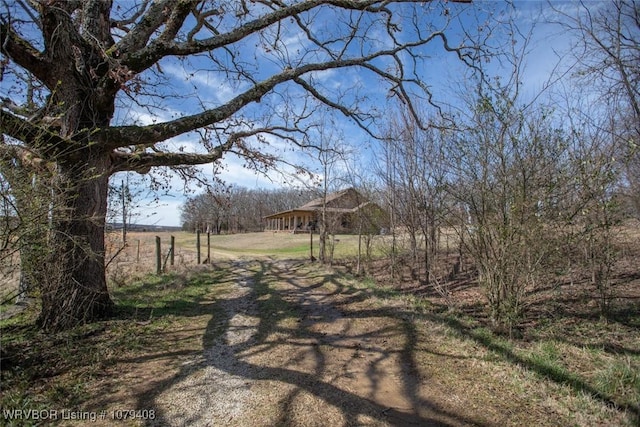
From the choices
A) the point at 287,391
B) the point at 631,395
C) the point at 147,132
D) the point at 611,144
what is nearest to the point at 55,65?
the point at 147,132

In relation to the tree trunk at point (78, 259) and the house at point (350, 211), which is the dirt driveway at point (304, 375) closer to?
the tree trunk at point (78, 259)

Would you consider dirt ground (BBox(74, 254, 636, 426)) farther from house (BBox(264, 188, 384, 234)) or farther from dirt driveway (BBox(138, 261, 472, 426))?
house (BBox(264, 188, 384, 234))

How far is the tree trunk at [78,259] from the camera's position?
4645mm

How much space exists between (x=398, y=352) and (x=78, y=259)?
506 cm

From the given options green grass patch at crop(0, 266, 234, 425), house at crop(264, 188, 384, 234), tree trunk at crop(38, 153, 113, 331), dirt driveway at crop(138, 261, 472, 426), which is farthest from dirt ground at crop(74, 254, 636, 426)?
house at crop(264, 188, 384, 234)

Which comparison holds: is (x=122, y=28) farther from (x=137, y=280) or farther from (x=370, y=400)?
(x=370, y=400)

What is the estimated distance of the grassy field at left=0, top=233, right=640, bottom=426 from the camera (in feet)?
10.5

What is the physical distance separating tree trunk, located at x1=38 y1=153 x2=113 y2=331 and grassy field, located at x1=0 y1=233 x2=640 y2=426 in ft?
1.09

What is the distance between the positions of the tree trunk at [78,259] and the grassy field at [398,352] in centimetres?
33

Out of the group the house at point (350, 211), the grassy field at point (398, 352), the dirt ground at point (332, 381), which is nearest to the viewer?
the dirt ground at point (332, 381)

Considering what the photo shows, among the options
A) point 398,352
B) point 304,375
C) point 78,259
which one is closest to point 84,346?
point 78,259

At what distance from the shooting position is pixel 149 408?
3.13 m

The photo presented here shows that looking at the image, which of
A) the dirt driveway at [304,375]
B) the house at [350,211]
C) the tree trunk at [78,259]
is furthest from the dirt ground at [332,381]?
the house at [350,211]

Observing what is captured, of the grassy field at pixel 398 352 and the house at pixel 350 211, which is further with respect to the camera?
the house at pixel 350 211
